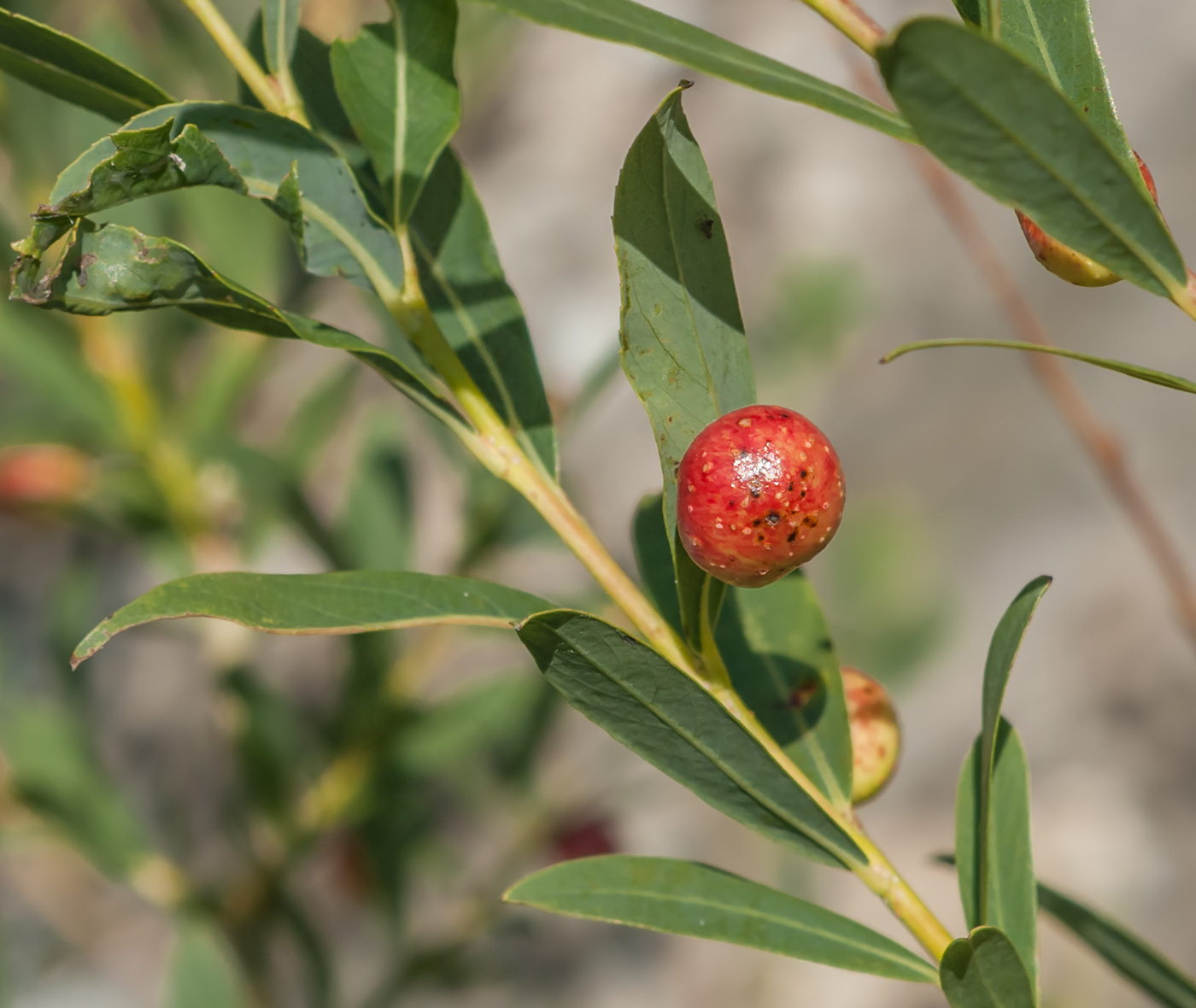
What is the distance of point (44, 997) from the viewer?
2592 millimetres

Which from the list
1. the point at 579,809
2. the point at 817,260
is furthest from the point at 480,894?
the point at 817,260

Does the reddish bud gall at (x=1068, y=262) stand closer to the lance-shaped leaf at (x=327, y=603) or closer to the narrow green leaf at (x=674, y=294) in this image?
the narrow green leaf at (x=674, y=294)

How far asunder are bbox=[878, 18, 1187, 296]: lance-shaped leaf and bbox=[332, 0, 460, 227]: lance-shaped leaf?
0.24 m

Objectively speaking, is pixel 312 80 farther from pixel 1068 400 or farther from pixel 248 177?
pixel 1068 400

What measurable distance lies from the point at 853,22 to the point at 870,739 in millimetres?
392

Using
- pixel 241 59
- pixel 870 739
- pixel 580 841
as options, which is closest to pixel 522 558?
pixel 580 841

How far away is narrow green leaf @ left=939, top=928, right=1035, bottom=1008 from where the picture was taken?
0.48m

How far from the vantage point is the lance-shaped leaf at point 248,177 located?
0.46 metres

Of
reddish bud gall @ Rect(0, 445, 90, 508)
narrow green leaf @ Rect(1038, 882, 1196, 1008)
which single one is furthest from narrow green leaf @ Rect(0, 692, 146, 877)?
narrow green leaf @ Rect(1038, 882, 1196, 1008)

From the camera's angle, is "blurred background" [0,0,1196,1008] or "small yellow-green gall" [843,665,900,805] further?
"blurred background" [0,0,1196,1008]

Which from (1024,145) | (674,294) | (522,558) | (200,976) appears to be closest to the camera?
(1024,145)

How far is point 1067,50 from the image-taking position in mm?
522

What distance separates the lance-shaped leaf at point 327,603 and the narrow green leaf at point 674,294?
10 centimetres

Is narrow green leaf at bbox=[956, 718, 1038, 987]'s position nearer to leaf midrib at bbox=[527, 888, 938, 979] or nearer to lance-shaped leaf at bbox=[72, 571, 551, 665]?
leaf midrib at bbox=[527, 888, 938, 979]
